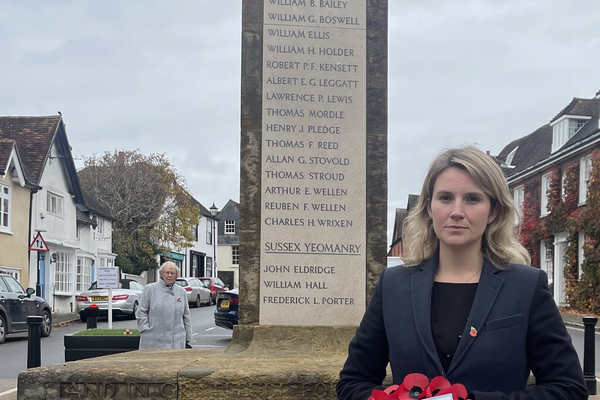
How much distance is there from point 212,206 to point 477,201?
61609 mm

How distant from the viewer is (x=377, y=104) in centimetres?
554

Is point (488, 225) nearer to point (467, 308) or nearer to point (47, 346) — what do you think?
point (467, 308)

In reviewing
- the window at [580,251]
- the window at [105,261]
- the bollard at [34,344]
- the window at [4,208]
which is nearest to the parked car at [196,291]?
the window at [105,261]

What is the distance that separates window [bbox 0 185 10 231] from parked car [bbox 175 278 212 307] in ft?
26.9

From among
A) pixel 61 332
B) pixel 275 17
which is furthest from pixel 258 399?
pixel 61 332

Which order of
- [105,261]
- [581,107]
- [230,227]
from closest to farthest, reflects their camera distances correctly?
[581,107], [105,261], [230,227]

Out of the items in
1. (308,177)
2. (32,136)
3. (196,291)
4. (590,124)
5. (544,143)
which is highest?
(544,143)

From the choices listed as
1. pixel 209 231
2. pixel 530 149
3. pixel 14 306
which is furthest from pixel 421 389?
pixel 209 231

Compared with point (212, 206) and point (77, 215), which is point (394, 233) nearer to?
point (212, 206)

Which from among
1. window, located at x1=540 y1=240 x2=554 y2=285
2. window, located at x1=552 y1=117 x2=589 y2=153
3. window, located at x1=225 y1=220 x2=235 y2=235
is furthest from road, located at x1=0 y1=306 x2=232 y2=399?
window, located at x1=225 y1=220 x2=235 y2=235

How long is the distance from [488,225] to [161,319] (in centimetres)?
629

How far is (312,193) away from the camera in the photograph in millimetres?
5348

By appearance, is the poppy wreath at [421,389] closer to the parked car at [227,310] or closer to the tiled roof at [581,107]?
the parked car at [227,310]

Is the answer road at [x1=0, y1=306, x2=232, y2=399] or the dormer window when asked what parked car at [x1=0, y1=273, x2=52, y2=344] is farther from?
the dormer window
